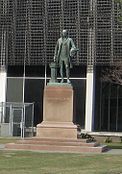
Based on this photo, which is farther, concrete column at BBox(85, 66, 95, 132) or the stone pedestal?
concrete column at BBox(85, 66, 95, 132)

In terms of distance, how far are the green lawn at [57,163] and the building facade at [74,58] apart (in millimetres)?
19543

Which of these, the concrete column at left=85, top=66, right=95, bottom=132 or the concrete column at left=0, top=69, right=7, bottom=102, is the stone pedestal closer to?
the concrete column at left=85, top=66, right=95, bottom=132

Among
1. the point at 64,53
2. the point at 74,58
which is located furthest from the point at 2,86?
the point at 64,53

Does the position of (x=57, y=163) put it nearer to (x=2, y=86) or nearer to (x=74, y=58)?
(x=74, y=58)

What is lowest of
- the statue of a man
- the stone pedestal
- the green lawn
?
the green lawn

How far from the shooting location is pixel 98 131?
40.8 metres

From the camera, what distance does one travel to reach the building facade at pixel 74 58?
38.6m

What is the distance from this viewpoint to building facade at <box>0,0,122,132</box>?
127 ft

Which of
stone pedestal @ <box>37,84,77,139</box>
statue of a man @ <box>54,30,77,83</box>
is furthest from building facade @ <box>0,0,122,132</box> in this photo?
stone pedestal @ <box>37,84,77,139</box>

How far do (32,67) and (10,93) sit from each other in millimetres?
2599

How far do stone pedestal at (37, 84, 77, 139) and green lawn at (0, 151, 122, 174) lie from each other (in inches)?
88.5

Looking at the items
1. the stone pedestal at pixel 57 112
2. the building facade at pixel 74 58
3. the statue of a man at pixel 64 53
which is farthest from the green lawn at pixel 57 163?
the building facade at pixel 74 58

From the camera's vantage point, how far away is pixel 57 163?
16.8m

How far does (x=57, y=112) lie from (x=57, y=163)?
576cm
